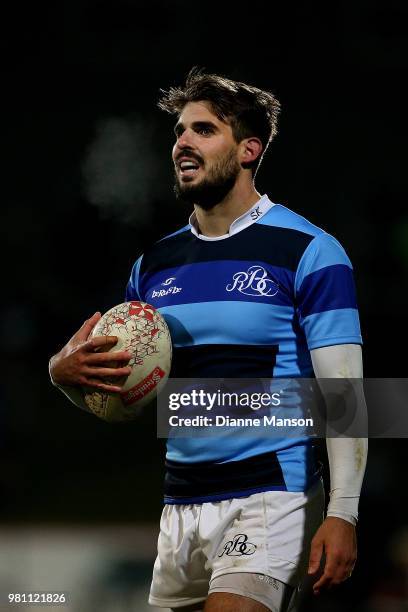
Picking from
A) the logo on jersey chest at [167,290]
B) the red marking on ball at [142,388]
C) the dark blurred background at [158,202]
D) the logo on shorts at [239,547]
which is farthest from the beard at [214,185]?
the dark blurred background at [158,202]

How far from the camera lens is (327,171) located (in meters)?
5.14

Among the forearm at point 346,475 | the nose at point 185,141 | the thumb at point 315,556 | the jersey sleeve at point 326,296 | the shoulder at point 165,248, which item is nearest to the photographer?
the thumb at point 315,556

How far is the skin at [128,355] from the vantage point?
6.63ft

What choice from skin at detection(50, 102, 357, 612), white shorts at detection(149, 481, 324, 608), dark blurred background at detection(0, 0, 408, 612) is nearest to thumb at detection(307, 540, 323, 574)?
skin at detection(50, 102, 357, 612)

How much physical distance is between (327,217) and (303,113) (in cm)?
67

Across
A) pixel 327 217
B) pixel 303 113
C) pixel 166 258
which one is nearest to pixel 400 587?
pixel 327 217

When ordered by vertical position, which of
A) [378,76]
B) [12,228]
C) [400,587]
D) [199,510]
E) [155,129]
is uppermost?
[378,76]

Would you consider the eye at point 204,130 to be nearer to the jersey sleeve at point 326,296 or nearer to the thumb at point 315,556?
the jersey sleeve at point 326,296

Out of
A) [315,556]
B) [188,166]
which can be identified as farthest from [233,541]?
[188,166]

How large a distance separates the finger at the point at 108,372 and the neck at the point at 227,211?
49cm

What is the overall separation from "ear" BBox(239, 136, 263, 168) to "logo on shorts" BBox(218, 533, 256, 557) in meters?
0.99

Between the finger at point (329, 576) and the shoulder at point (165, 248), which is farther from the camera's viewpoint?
the shoulder at point (165, 248)

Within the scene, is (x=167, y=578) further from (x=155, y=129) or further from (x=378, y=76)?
(x=378, y=76)

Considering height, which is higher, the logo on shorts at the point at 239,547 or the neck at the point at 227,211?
the neck at the point at 227,211
